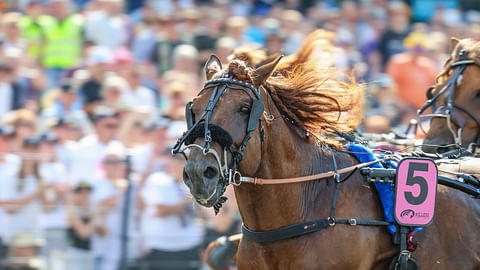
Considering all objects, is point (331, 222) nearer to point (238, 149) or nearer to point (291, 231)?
point (291, 231)

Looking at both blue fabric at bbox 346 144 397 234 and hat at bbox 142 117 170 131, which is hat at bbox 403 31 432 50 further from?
blue fabric at bbox 346 144 397 234

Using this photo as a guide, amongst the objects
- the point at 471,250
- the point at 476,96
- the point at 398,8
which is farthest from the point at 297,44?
the point at 471,250

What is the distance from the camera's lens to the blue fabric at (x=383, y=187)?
4.28m

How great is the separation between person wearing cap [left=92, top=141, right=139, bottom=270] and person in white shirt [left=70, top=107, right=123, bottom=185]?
10cm

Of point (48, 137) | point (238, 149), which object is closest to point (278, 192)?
point (238, 149)

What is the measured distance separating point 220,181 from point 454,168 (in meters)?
2.04

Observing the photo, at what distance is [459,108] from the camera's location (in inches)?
213

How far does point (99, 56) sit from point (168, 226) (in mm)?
2594

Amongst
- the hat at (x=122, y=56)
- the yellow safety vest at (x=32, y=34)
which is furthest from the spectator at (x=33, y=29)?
the hat at (x=122, y=56)

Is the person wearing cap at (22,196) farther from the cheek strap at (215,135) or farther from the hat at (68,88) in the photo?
the cheek strap at (215,135)

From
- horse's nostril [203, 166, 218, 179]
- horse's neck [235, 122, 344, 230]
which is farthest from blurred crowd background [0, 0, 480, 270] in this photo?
horse's nostril [203, 166, 218, 179]

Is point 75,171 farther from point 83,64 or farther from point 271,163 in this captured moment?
point 271,163

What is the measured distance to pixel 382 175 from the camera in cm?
429

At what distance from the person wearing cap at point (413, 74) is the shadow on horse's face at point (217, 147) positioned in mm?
5599
